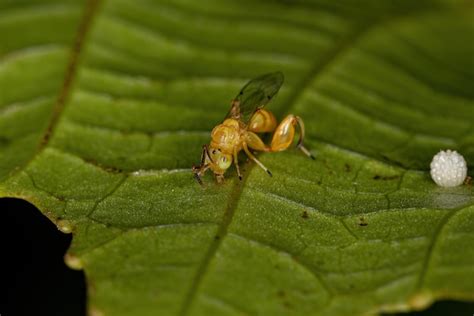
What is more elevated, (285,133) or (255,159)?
(285,133)

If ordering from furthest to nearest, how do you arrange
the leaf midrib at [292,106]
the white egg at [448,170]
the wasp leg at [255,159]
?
the wasp leg at [255,159]
the white egg at [448,170]
the leaf midrib at [292,106]

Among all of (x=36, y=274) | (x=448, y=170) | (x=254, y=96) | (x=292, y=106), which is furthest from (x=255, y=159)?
(x=36, y=274)

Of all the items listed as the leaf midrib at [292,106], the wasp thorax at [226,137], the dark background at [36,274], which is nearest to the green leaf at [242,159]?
the leaf midrib at [292,106]

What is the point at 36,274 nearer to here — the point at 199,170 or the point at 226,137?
the point at 199,170

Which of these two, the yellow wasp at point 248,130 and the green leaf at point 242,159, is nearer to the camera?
the green leaf at point 242,159

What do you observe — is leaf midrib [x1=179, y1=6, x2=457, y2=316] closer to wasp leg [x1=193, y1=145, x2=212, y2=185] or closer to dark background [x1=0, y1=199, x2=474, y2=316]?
wasp leg [x1=193, y1=145, x2=212, y2=185]

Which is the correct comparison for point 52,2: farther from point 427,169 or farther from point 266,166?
point 427,169

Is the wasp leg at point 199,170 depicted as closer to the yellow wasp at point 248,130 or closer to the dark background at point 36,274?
the yellow wasp at point 248,130
